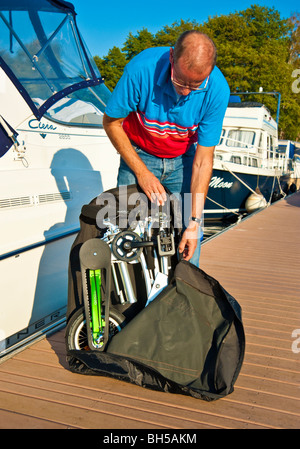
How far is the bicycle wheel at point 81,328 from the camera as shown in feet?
8.25

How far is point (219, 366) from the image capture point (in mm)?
2285

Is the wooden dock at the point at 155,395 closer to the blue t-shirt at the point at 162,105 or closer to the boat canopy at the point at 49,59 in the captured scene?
the blue t-shirt at the point at 162,105

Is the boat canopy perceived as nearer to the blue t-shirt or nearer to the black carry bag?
the blue t-shirt

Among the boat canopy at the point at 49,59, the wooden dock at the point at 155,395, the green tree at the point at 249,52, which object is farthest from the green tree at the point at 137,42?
the wooden dock at the point at 155,395

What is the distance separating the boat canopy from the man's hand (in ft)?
7.85

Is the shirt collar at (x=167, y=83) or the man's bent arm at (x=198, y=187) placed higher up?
the shirt collar at (x=167, y=83)

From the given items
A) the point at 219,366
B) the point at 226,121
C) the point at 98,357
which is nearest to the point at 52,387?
the point at 98,357

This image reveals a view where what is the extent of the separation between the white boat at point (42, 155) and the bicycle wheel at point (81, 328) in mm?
801

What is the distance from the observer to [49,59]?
510 centimetres

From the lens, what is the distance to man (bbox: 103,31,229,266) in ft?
7.97

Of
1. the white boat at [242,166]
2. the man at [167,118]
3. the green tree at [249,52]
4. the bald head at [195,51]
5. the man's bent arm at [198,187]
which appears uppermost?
the green tree at [249,52]

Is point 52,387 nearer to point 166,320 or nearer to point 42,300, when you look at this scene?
point 166,320

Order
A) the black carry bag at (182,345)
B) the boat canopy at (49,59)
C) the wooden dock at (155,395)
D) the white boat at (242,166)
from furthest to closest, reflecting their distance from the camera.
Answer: the white boat at (242,166), the boat canopy at (49,59), the black carry bag at (182,345), the wooden dock at (155,395)

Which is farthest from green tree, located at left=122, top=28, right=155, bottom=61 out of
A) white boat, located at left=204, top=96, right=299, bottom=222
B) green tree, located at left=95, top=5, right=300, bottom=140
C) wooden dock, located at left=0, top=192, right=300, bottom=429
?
wooden dock, located at left=0, top=192, right=300, bottom=429
